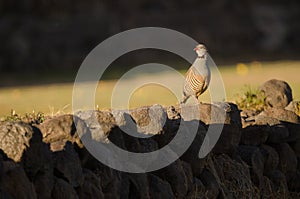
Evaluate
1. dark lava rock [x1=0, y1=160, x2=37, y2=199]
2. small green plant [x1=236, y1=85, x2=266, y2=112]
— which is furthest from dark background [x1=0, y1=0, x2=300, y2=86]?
dark lava rock [x1=0, y1=160, x2=37, y2=199]

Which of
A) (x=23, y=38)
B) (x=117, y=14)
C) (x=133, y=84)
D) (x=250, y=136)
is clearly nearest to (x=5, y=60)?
(x=23, y=38)

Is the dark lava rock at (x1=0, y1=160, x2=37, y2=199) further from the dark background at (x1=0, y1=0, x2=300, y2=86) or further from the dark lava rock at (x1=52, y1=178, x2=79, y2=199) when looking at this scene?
the dark background at (x1=0, y1=0, x2=300, y2=86)

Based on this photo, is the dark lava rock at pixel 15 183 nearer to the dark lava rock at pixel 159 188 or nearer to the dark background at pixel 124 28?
the dark lava rock at pixel 159 188

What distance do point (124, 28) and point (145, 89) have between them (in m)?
8.21

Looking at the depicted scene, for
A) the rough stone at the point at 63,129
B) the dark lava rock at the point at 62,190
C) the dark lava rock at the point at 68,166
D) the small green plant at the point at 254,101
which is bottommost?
the dark lava rock at the point at 62,190

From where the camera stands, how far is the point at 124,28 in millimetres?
29938

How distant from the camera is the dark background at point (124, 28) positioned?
2792cm

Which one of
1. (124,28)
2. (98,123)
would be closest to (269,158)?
(98,123)

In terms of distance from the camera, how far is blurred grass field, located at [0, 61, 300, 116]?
1819 centimetres

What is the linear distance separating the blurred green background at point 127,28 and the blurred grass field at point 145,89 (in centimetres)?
4

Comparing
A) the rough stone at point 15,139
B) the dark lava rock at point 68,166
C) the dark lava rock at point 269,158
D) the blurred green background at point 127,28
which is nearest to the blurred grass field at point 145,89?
the blurred green background at point 127,28

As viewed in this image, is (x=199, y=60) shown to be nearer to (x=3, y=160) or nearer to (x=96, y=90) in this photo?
(x=3, y=160)

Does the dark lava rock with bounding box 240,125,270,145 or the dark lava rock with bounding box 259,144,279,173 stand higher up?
the dark lava rock with bounding box 240,125,270,145

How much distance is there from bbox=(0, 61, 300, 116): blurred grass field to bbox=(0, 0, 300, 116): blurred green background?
42mm
